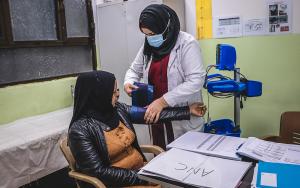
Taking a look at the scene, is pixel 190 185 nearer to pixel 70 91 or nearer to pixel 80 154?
pixel 80 154

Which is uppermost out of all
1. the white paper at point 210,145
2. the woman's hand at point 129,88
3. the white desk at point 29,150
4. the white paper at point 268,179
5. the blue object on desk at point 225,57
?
the blue object on desk at point 225,57

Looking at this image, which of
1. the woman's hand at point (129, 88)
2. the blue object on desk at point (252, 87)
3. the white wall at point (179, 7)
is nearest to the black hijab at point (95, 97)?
the woman's hand at point (129, 88)

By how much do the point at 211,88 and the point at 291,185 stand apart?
1.11 meters

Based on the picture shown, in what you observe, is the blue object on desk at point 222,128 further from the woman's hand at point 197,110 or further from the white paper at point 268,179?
the white paper at point 268,179

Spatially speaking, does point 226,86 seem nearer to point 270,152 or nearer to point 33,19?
point 270,152

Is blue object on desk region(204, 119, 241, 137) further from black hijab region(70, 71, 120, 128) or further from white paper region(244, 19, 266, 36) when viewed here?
white paper region(244, 19, 266, 36)

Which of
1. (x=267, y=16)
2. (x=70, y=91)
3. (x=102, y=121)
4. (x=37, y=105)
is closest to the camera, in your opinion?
(x=102, y=121)

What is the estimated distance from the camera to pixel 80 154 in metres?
1.48

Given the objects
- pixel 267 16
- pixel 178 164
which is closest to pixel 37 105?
pixel 178 164

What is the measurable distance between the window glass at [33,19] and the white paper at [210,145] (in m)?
1.97

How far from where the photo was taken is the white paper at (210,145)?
1.25 meters

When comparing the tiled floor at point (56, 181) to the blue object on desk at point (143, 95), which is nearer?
the blue object on desk at point (143, 95)

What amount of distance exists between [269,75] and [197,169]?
1860 millimetres

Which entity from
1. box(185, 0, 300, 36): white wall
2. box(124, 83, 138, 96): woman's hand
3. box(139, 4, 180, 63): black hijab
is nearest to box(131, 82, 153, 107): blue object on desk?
box(124, 83, 138, 96): woman's hand
